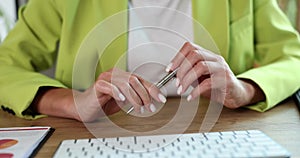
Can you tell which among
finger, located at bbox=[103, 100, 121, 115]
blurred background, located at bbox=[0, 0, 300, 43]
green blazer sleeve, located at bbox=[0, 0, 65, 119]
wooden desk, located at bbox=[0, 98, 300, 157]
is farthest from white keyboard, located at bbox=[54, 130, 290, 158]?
blurred background, located at bbox=[0, 0, 300, 43]

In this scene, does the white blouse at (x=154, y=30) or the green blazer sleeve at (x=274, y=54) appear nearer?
the green blazer sleeve at (x=274, y=54)

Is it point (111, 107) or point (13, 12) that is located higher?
point (13, 12)

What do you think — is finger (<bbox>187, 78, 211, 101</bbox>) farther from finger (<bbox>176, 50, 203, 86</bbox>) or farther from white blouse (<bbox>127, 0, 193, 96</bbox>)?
white blouse (<bbox>127, 0, 193, 96</bbox>)

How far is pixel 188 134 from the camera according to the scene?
2.29 feet

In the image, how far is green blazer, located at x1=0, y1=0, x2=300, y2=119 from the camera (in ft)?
3.35

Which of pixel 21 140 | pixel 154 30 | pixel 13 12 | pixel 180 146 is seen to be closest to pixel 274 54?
pixel 154 30

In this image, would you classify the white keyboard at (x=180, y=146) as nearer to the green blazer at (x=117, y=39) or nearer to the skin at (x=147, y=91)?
the skin at (x=147, y=91)

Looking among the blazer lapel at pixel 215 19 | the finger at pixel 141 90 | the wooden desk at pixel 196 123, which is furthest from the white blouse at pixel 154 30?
the finger at pixel 141 90

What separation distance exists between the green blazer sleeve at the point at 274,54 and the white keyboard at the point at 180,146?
25 centimetres

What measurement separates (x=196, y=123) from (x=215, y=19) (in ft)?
1.11

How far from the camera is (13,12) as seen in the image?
1.57 metres

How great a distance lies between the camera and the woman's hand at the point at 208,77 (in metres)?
0.75

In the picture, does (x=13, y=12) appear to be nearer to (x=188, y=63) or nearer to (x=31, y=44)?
(x=31, y=44)

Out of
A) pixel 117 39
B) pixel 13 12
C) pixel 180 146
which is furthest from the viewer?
pixel 13 12
